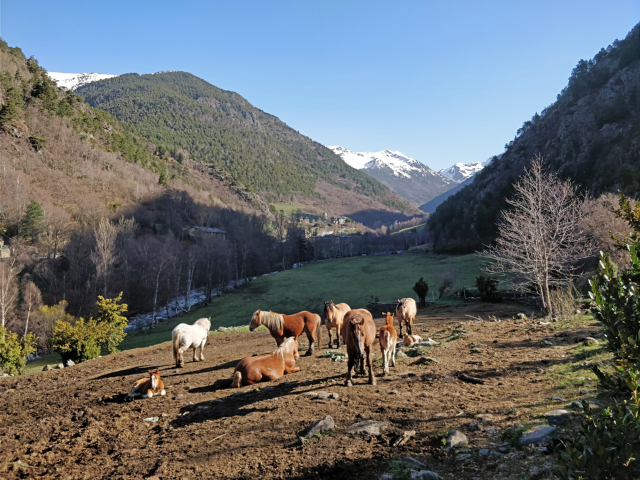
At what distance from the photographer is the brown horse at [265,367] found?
1005 centimetres

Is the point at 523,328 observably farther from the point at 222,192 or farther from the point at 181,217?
the point at 222,192

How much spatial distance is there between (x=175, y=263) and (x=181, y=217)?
4696 centimetres

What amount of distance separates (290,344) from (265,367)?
119 cm

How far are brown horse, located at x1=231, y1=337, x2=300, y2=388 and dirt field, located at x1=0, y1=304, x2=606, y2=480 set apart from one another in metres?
0.48

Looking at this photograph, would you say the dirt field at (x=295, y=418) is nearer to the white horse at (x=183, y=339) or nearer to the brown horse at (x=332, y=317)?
the white horse at (x=183, y=339)

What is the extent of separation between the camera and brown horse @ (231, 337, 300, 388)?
10047mm

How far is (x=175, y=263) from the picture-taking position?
60531 millimetres

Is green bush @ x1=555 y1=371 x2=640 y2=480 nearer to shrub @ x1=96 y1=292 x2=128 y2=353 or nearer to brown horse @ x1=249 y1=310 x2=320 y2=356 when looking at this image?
brown horse @ x1=249 y1=310 x2=320 y2=356

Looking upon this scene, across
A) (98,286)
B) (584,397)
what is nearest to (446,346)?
(584,397)

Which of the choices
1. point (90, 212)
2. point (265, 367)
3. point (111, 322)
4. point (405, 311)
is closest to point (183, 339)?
point (265, 367)

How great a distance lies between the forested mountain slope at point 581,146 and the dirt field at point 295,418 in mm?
61899

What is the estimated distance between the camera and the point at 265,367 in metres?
10.3

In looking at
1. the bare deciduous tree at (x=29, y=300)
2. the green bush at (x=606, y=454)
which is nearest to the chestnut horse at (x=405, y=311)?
the green bush at (x=606, y=454)

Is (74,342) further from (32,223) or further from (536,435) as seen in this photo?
(32,223)
